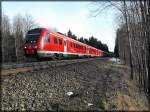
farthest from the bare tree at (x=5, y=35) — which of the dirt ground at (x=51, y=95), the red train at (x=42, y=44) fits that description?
the dirt ground at (x=51, y=95)

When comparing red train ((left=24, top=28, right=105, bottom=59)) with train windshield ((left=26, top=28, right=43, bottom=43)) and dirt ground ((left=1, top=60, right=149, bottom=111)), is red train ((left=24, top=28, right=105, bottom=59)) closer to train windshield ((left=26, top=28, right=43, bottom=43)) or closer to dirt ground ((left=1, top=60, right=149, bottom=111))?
train windshield ((left=26, top=28, right=43, bottom=43))

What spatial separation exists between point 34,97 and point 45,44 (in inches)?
434

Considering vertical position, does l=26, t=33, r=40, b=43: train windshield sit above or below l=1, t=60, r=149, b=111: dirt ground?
above

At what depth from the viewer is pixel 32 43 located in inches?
762

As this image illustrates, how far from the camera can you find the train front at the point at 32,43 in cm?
1900

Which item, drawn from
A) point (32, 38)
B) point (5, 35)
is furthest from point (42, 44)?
point (5, 35)

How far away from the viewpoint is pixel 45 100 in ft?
29.4

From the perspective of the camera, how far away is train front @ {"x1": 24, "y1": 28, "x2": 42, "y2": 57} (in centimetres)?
1900

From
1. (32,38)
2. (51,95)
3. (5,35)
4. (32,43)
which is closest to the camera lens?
(51,95)

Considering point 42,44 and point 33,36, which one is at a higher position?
point 33,36

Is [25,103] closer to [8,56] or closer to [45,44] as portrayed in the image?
[45,44]

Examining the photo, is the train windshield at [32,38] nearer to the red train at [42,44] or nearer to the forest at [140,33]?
the red train at [42,44]

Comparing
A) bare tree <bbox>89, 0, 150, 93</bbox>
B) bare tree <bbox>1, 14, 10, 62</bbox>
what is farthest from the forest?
bare tree <bbox>1, 14, 10, 62</bbox>

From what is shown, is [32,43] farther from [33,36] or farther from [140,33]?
[140,33]
